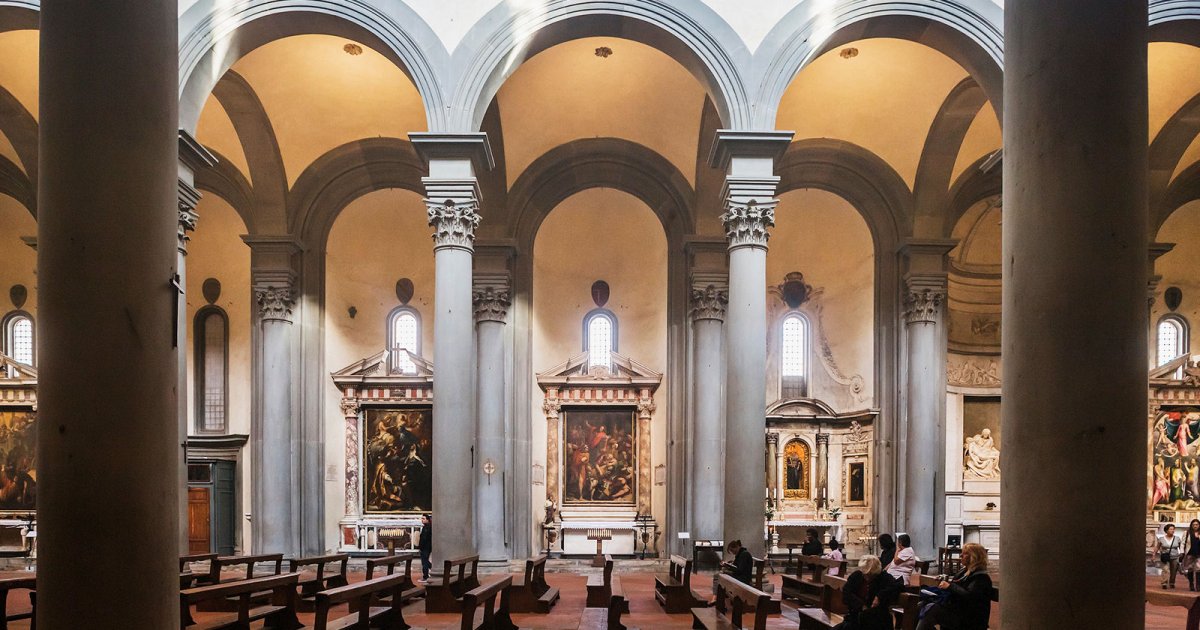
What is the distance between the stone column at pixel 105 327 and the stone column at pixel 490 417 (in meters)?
14.9

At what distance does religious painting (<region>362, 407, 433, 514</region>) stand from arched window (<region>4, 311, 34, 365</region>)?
858 cm

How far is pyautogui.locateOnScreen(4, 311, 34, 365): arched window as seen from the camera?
845 inches

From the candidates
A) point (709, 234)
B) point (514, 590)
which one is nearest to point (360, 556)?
point (514, 590)

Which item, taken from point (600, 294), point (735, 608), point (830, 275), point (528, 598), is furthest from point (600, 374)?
point (735, 608)

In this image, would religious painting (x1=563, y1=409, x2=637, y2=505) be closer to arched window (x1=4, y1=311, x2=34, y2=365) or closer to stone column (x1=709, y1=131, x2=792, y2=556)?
stone column (x1=709, y1=131, x2=792, y2=556)

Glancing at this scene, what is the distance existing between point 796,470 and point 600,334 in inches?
211

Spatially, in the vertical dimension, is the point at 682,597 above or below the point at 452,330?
below

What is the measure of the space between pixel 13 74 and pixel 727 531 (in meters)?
15.3

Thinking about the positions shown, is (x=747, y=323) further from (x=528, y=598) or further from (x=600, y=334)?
(x=600, y=334)

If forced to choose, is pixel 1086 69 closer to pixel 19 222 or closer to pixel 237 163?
pixel 237 163

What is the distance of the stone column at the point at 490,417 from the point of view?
18.2 m

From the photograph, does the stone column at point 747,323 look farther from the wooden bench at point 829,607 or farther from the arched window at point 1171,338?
the arched window at point 1171,338

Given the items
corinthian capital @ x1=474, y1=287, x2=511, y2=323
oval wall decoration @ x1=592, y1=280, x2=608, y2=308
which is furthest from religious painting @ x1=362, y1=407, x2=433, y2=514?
oval wall decoration @ x1=592, y1=280, x2=608, y2=308

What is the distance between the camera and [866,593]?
7.77 meters
